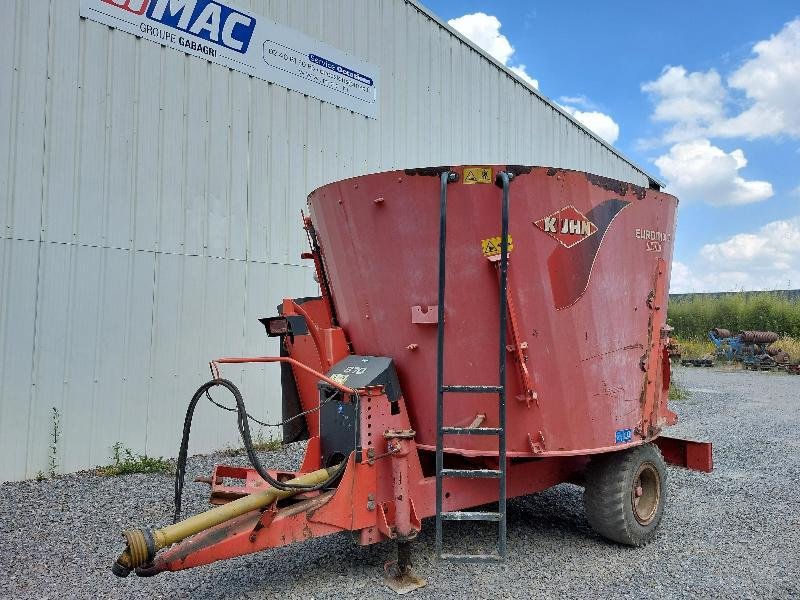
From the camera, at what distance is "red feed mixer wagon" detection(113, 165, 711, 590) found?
360cm

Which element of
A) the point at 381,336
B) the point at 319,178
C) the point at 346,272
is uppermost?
the point at 319,178

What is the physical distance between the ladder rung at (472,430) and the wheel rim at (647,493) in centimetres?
142

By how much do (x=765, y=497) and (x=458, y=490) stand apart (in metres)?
3.55

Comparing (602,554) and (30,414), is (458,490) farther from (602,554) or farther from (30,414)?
(30,414)

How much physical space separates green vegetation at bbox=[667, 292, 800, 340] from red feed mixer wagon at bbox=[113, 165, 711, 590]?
2046 centimetres

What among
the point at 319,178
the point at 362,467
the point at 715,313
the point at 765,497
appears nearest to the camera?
the point at 362,467

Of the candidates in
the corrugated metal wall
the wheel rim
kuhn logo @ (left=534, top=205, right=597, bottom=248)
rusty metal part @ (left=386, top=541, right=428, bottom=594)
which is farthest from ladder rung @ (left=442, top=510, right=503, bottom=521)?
the corrugated metal wall

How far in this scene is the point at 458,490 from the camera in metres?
3.91

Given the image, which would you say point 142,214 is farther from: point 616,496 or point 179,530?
point 616,496

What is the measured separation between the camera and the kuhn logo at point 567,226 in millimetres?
3730

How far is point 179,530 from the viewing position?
3125 mm

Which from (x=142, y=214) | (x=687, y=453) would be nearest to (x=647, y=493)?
(x=687, y=453)

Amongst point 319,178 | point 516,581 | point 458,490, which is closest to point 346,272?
point 458,490

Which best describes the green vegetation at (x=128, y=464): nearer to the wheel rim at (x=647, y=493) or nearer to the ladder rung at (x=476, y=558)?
the ladder rung at (x=476, y=558)
